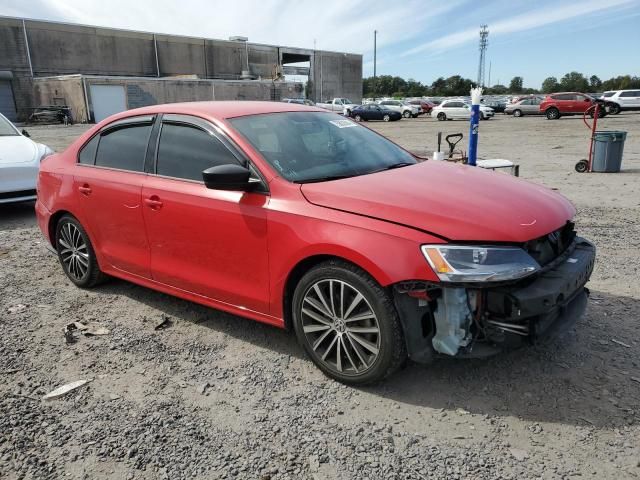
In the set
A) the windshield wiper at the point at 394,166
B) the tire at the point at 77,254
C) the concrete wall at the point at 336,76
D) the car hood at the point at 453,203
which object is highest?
the concrete wall at the point at 336,76

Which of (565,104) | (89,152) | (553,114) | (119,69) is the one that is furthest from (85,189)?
(119,69)

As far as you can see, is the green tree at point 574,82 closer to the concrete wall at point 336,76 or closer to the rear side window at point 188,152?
the concrete wall at point 336,76

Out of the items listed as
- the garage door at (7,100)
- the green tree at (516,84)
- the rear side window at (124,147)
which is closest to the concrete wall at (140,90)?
the garage door at (7,100)

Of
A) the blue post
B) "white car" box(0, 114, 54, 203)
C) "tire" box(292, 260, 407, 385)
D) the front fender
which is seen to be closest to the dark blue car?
the blue post

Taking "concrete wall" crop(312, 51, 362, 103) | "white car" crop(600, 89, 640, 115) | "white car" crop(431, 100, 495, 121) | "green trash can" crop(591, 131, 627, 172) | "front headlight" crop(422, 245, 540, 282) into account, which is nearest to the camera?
"front headlight" crop(422, 245, 540, 282)

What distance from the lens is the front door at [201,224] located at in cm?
331

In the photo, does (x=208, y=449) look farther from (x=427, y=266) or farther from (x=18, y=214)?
(x=18, y=214)

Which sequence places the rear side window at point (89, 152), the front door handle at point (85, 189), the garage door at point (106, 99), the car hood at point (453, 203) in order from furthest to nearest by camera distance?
the garage door at point (106, 99)
the rear side window at point (89, 152)
the front door handle at point (85, 189)
the car hood at point (453, 203)

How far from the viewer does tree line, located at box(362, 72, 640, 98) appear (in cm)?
8175

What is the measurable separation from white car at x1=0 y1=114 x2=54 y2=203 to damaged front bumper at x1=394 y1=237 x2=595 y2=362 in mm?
6836

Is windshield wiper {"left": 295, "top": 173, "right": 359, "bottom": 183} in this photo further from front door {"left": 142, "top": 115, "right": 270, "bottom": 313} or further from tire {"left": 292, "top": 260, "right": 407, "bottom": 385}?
tire {"left": 292, "top": 260, "right": 407, "bottom": 385}

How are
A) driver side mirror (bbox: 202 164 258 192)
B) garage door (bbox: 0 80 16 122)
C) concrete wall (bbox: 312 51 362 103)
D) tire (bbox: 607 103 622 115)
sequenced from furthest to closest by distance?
concrete wall (bbox: 312 51 362 103)
garage door (bbox: 0 80 16 122)
tire (bbox: 607 103 622 115)
driver side mirror (bbox: 202 164 258 192)

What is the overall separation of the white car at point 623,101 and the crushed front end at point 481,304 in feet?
131

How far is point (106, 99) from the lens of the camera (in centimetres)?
4150
